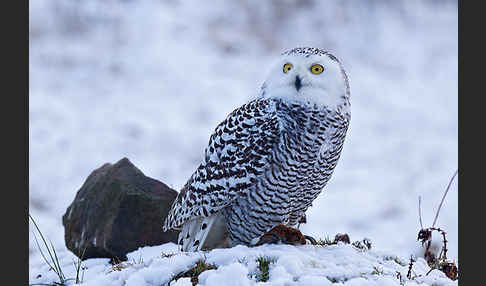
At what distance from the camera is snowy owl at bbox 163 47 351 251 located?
14.1 feet

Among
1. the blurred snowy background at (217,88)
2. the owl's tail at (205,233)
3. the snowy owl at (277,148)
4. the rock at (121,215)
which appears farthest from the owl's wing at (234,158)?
the blurred snowy background at (217,88)

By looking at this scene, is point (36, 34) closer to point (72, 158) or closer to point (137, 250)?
point (72, 158)

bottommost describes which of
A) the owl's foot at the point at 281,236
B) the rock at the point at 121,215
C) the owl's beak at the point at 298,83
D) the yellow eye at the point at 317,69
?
the owl's foot at the point at 281,236

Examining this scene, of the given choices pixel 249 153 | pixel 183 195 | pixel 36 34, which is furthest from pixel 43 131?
pixel 249 153

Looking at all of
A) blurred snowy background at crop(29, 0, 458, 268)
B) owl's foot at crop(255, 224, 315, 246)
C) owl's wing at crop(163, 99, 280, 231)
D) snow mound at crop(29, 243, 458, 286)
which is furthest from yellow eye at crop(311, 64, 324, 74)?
blurred snowy background at crop(29, 0, 458, 268)

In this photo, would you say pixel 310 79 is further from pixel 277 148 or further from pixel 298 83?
pixel 277 148

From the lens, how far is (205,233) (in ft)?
15.4

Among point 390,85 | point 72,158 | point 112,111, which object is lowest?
point 72,158

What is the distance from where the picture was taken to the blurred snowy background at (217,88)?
30.4ft

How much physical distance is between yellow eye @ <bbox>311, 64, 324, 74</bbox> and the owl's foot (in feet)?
3.75

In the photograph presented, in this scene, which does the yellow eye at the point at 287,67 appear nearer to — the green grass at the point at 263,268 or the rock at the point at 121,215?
the green grass at the point at 263,268

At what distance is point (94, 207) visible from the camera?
6.09 metres

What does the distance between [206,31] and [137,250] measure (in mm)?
9407

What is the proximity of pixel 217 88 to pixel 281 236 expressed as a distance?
26.3 ft
